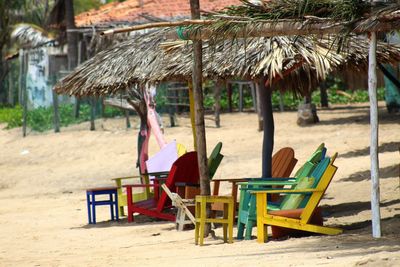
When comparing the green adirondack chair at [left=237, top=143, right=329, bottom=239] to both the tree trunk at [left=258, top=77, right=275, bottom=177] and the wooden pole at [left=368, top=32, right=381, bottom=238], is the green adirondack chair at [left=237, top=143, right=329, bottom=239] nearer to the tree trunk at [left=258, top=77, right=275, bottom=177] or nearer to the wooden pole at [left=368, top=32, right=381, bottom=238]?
the wooden pole at [left=368, top=32, right=381, bottom=238]

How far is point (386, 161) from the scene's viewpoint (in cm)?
1619

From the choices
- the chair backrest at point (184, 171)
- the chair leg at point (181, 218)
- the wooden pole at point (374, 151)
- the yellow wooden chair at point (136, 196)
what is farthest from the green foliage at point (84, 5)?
the wooden pole at point (374, 151)

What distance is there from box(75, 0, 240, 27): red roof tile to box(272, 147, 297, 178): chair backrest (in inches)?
595

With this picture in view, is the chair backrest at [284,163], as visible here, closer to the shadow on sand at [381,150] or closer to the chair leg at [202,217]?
the chair leg at [202,217]

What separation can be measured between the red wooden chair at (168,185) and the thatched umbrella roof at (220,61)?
3.51 feet

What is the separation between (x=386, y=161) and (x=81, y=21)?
1780 cm

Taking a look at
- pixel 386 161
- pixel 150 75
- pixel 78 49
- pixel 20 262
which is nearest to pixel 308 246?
pixel 20 262

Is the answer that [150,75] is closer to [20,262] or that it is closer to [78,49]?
[20,262]

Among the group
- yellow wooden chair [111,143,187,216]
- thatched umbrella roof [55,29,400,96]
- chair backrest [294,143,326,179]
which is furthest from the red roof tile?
chair backrest [294,143,326,179]

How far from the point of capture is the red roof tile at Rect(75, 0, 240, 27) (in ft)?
91.2

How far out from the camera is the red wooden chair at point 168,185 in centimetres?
1197

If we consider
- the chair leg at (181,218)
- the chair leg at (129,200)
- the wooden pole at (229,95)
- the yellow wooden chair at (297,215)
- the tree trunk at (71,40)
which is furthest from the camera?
the tree trunk at (71,40)

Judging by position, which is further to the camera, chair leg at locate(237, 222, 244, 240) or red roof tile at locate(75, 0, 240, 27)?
red roof tile at locate(75, 0, 240, 27)

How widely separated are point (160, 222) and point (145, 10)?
1753cm
